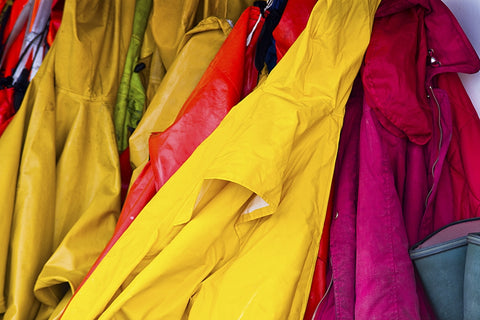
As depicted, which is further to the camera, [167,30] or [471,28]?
[167,30]

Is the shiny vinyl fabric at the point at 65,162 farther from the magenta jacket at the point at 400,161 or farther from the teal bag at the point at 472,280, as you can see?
the teal bag at the point at 472,280

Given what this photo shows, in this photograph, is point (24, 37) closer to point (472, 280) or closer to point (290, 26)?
point (290, 26)

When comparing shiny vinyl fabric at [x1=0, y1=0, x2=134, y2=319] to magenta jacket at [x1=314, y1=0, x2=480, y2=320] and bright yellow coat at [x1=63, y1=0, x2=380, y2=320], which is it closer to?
bright yellow coat at [x1=63, y1=0, x2=380, y2=320]

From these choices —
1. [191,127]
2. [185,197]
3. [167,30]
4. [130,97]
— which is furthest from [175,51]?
[185,197]

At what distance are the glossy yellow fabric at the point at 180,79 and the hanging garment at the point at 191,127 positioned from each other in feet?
0.39

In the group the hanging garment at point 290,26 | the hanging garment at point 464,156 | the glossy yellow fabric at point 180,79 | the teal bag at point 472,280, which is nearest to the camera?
the teal bag at point 472,280

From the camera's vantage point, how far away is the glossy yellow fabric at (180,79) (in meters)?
1.31

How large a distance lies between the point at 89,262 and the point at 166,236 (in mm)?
304

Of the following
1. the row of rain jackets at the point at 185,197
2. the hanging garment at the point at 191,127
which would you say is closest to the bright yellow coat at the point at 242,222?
the row of rain jackets at the point at 185,197

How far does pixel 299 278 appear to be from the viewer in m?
0.94

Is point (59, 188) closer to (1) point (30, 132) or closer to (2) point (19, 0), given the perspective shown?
(1) point (30, 132)

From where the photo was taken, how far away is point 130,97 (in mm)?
1442

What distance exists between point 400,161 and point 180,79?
625 mm

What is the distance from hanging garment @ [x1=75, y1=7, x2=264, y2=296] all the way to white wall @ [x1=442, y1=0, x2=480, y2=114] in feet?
1.76
